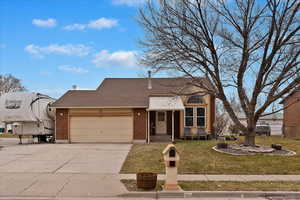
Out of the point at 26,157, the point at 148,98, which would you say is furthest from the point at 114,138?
the point at 26,157

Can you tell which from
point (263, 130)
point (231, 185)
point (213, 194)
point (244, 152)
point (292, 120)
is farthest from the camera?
point (263, 130)

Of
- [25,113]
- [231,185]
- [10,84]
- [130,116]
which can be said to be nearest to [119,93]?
[130,116]

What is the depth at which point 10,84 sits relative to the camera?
59000 millimetres

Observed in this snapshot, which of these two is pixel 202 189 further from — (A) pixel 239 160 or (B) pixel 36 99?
(B) pixel 36 99

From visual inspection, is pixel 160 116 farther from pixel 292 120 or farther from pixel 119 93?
pixel 292 120

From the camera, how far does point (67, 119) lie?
22984mm

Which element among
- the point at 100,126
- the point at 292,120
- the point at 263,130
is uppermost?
the point at 292,120

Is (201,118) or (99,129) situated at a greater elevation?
(201,118)

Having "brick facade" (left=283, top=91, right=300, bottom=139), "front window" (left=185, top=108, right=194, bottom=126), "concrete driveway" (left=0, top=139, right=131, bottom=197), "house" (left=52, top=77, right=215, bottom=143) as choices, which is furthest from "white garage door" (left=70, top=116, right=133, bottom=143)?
"brick facade" (left=283, top=91, right=300, bottom=139)

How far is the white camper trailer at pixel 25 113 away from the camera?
2219 centimetres

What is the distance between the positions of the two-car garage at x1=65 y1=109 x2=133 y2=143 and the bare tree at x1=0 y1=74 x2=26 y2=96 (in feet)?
135

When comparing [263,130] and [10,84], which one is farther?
[10,84]

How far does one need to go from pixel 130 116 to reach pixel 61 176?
496 inches

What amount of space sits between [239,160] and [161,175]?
4.35 m
